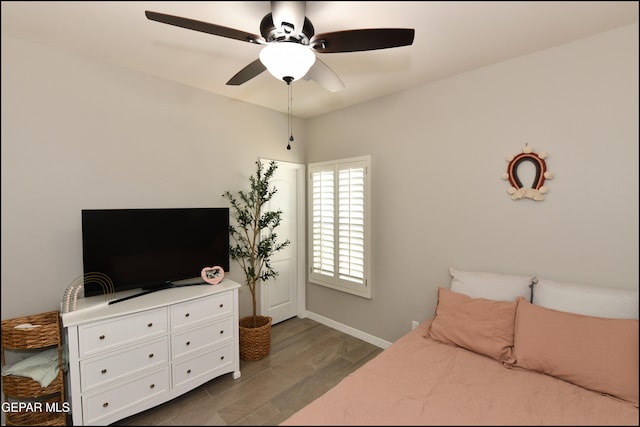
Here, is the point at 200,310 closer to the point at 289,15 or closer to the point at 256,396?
the point at 256,396

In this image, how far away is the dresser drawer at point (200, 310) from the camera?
5.69 feet

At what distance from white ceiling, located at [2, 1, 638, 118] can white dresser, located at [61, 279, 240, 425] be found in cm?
115

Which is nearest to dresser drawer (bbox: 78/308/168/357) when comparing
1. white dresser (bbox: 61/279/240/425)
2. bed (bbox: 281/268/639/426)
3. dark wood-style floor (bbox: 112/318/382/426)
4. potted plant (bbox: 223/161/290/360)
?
white dresser (bbox: 61/279/240/425)

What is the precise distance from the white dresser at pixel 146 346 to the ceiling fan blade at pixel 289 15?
1340 mm

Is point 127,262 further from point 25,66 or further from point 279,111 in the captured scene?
point 279,111

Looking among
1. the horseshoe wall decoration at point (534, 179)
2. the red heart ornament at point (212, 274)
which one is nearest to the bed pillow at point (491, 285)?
the horseshoe wall decoration at point (534, 179)

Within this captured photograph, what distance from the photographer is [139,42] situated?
62.2 inches

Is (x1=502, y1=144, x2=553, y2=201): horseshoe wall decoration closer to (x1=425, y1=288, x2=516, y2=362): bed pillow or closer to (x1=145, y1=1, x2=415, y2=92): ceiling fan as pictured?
(x1=425, y1=288, x2=516, y2=362): bed pillow

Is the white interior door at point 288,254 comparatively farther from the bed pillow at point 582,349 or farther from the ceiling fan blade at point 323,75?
the bed pillow at point 582,349

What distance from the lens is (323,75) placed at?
5.11ft

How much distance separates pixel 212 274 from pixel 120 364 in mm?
873

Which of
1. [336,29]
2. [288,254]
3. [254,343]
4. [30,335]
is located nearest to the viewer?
[30,335]

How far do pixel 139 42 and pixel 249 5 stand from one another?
2.60ft

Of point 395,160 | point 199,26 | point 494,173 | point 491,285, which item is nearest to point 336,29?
point 199,26
